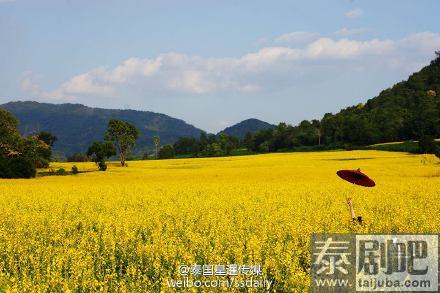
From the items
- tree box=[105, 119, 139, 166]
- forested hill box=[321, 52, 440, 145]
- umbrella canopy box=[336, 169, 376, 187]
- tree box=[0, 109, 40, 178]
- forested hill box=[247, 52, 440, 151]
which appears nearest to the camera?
umbrella canopy box=[336, 169, 376, 187]

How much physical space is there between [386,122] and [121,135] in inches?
2001

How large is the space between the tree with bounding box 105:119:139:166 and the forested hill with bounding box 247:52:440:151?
4037cm

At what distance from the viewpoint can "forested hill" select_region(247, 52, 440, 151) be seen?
8369 cm

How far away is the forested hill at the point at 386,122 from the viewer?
275 ft

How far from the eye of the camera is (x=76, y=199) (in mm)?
19156

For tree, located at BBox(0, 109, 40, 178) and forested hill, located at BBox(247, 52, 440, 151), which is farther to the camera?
forested hill, located at BBox(247, 52, 440, 151)

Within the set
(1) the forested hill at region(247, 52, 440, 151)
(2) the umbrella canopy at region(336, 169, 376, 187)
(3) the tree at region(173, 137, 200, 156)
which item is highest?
(1) the forested hill at region(247, 52, 440, 151)

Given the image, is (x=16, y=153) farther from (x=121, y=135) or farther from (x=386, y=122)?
(x=386, y=122)

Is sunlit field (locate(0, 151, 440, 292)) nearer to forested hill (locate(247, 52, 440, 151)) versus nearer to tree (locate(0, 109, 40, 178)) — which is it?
tree (locate(0, 109, 40, 178))

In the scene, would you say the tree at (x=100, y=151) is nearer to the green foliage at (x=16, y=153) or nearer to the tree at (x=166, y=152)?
the green foliage at (x=16, y=153)

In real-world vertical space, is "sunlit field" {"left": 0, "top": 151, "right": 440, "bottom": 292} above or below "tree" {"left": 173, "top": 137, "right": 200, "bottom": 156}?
below

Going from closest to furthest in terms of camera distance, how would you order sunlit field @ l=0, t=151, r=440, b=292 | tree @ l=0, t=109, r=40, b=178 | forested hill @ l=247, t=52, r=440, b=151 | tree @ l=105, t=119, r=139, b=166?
sunlit field @ l=0, t=151, r=440, b=292 → tree @ l=0, t=109, r=40, b=178 → tree @ l=105, t=119, r=139, b=166 → forested hill @ l=247, t=52, r=440, b=151

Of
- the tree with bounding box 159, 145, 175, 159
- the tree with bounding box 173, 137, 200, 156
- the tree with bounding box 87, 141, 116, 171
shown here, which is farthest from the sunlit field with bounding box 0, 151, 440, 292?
the tree with bounding box 173, 137, 200, 156

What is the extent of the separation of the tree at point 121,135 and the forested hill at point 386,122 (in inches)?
1589
